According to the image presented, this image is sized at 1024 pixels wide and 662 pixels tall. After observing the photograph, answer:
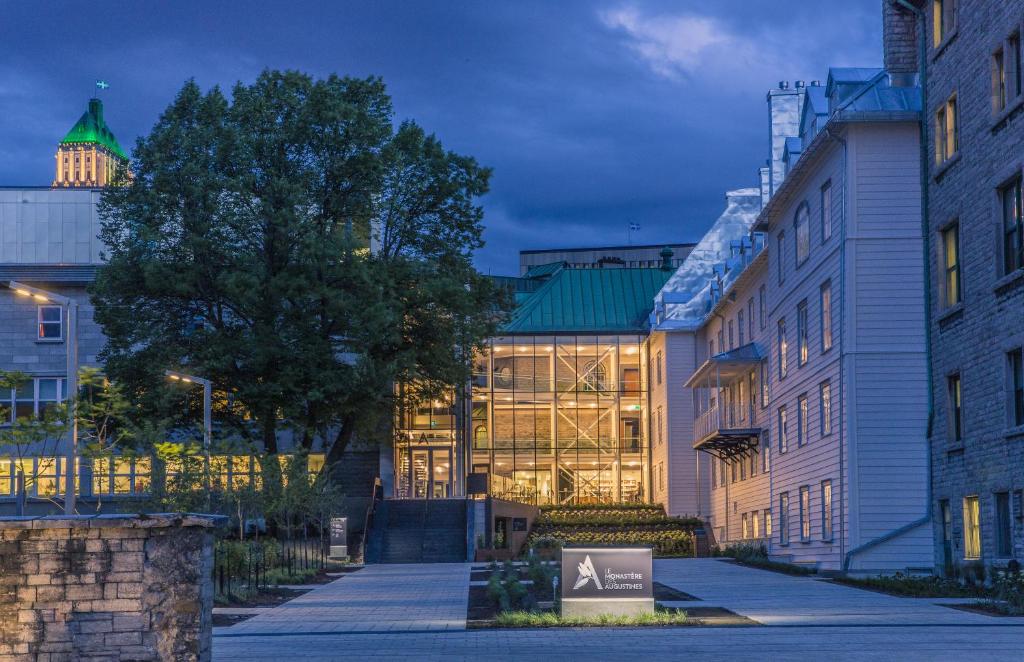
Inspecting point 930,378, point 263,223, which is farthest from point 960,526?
point 263,223

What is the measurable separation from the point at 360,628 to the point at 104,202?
29.9m

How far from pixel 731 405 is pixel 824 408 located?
14.5 m

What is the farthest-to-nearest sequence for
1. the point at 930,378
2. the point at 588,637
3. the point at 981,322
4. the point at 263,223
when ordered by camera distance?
the point at 263,223, the point at 930,378, the point at 981,322, the point at 588,637

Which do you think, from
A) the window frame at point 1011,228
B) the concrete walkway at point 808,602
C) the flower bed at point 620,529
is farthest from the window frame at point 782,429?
the window frame at point 1011,228

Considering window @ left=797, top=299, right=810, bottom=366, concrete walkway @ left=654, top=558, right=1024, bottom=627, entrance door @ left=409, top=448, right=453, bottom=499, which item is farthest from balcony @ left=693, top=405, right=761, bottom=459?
concrete walkway @ left=654, top=558, right=1024, bottom=627

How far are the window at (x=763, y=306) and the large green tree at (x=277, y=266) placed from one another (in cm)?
902

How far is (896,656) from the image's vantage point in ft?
50.6

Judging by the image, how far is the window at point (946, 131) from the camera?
99.7ft

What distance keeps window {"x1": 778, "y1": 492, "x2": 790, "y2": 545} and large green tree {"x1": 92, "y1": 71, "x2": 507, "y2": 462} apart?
11.2m

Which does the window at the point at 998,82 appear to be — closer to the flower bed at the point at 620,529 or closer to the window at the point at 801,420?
the window at the point at 801,420

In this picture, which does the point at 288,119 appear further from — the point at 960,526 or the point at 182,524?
the point at 182,524

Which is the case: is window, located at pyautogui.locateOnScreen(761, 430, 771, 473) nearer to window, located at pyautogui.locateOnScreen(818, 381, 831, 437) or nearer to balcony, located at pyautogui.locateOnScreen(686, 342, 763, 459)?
balcony, located at pyautogui.locateOnScreen(686, 342, 763, 459)

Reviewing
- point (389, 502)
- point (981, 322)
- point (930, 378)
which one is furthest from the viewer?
point (389, 502)

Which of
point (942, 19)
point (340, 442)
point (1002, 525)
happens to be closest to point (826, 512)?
point (1002, 525)
